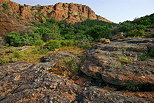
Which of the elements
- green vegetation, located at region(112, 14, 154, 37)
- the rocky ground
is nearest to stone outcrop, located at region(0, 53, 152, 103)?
the rocky ground

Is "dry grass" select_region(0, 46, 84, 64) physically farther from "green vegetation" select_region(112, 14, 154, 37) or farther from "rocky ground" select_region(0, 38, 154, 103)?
"green vegetation" select_region(112, 14, 154, 37)

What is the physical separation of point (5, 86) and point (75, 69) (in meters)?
3.00

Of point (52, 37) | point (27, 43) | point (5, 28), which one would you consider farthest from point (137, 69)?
point (5, 28)

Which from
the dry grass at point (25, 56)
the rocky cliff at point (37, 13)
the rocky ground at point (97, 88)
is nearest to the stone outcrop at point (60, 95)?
the rocky ground at point (97, 88)

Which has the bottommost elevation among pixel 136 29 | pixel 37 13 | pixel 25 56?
pixel 25 56

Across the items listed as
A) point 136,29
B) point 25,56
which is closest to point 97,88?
point 25,56

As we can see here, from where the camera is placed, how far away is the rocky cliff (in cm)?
3108

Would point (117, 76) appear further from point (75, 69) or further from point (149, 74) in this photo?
point (75, 69)

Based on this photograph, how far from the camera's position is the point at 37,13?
221 feet

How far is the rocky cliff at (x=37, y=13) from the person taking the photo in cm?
3108

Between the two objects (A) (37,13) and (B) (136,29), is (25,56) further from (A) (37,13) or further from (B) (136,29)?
(A) (37,13)

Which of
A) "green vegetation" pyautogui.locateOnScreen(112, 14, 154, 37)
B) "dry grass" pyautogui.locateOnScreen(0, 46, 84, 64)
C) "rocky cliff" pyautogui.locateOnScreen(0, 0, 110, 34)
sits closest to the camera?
"dry grass" pyautogui.locateOnScreen(0, 46, 84, 64)

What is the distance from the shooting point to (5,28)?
24016 mm

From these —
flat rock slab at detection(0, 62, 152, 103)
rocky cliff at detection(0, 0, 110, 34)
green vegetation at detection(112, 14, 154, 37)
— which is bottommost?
flat rock slab at detection(0, 62, 152, 103)
